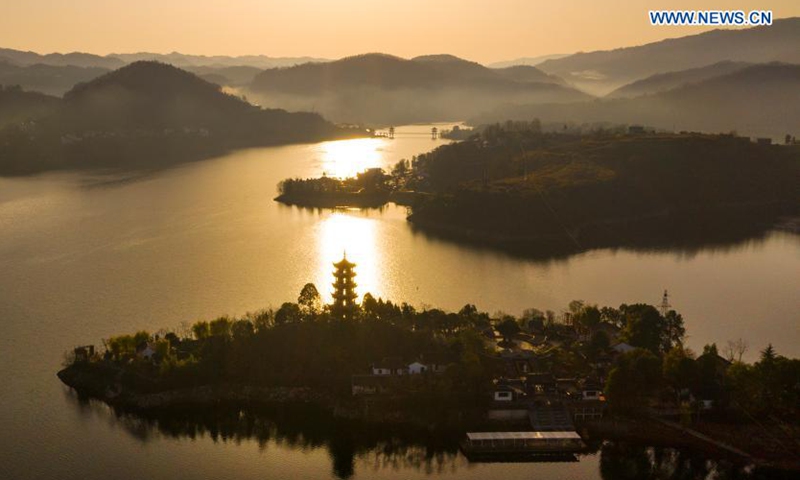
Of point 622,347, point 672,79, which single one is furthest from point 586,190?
point 672,79

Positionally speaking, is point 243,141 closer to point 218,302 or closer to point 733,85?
point 218,302

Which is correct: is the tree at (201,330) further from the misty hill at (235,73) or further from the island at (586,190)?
the misty hill at (235,73)

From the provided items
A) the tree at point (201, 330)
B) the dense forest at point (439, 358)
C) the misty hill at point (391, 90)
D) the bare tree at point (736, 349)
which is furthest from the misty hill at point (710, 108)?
the tree at point (201, 330)

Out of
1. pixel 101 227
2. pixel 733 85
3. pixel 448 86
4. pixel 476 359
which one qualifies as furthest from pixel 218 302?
pixel 448 86

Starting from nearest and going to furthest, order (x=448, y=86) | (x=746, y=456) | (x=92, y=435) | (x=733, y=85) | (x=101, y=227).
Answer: (x=746, y=456), (x=92, y=435), (x=101, y=227), (x=733, y=85), (x=448, y=86)

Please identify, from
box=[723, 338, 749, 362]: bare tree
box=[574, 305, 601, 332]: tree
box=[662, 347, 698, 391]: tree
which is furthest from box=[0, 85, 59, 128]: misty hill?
box=[662, 347, 698, 391]: tree

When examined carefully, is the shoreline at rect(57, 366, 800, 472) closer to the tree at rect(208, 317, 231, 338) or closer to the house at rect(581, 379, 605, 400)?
the house at rect(581, 379, 605, 400)
